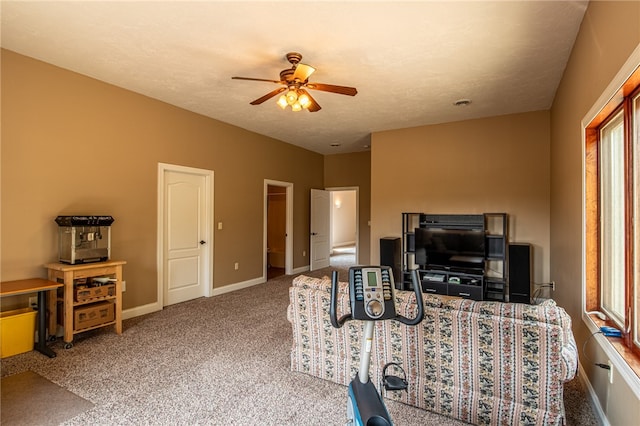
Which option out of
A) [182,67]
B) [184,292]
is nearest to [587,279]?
[182,67]

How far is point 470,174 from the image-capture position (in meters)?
5.50

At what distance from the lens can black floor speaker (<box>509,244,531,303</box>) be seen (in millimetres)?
4746

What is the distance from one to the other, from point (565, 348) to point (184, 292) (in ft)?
15.4

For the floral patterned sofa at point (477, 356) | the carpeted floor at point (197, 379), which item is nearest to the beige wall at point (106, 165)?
the carpeted floor at point (197, 379)

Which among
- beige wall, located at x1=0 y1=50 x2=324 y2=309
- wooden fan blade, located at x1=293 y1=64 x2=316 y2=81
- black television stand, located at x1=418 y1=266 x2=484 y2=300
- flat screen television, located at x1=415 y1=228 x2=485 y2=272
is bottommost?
black television stand, located at x1=418 y1=266 x2=484 y2=300

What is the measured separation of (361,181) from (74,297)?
19.4ft

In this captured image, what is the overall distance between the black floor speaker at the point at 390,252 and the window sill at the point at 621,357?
3.45 meters

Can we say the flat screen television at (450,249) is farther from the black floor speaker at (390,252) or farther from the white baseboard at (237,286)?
the white baseboard at (237,286)

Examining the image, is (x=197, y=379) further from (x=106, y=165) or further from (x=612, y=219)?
(x=612, y=219)

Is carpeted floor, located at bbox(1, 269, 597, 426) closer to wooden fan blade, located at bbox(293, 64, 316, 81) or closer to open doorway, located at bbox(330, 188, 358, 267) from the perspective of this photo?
wooden fan blade, located at bbox(293, 64, 316, 81)

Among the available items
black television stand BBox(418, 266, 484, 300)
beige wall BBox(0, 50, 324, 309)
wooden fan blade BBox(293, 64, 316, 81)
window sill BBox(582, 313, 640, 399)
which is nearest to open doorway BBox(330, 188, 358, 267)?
beige wall BBox(0, 50, 324, 309)

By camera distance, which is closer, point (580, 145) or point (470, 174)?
point (580, 145)

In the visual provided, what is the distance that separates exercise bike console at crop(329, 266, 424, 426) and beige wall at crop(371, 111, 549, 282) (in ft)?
14.4

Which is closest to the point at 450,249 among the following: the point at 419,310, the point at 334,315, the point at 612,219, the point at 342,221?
the point at 612,219
